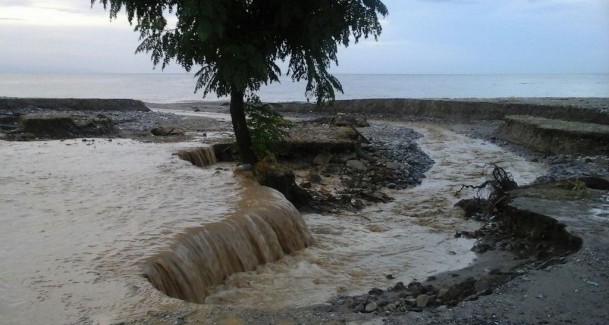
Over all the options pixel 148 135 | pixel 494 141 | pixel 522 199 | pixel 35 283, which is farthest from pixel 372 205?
pixel 494 141

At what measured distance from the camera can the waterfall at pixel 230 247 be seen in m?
6.76

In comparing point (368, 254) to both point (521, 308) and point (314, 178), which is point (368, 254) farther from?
point (314, 178)

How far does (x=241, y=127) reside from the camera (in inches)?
501

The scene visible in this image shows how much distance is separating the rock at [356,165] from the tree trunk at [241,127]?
4.10 meters

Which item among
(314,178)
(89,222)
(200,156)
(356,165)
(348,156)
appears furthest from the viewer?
(348,156)

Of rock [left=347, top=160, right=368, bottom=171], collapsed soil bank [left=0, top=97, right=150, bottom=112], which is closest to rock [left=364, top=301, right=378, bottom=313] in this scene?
rock [left=347, top=160, right=368, bottom=171]

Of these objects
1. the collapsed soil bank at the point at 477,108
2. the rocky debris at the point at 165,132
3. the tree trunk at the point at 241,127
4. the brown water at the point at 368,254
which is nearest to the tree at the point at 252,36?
the tree trunk at the point at 241,127

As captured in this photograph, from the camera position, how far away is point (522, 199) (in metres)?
9.65

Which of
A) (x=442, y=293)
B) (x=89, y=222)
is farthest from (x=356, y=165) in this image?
(x=442, y=293)

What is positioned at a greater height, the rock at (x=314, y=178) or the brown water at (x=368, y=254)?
A: the rock at (x=314, y=178)

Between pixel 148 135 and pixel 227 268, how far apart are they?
1350 centimetres

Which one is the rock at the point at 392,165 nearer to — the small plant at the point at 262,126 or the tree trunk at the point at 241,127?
the small plant at the point at 262,126

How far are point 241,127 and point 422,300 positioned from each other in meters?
7.67

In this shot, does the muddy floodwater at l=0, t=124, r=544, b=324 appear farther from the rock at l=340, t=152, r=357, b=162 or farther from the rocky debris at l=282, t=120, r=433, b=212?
the rock at l=340, t=152, r=357, b=162
